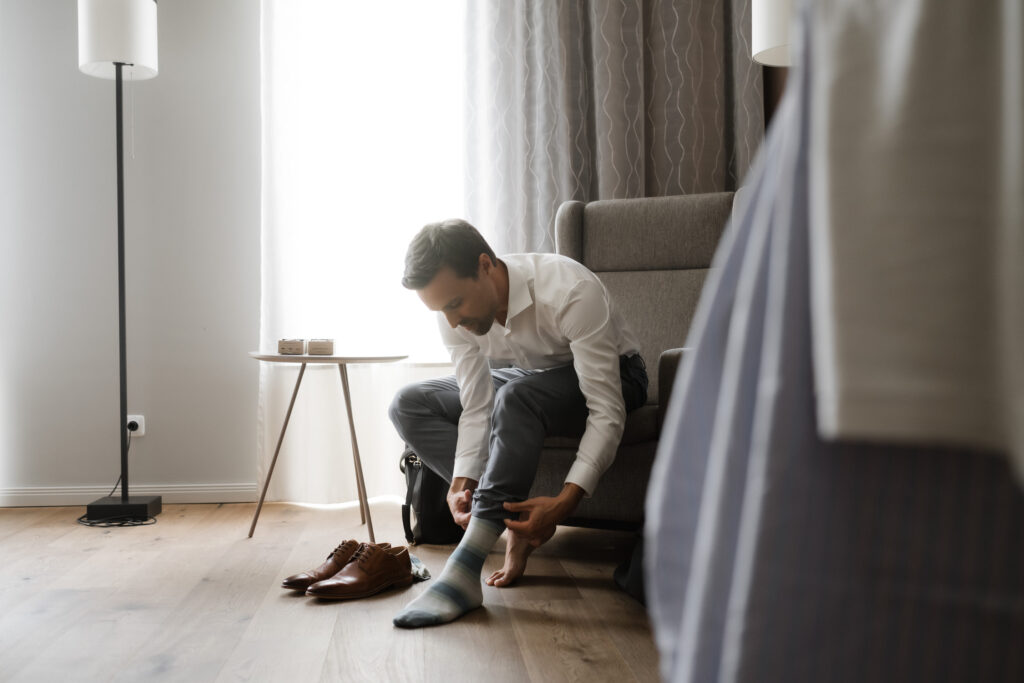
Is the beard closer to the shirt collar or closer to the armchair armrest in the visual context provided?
the shirt collar

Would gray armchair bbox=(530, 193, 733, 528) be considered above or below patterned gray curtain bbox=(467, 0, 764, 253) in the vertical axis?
below

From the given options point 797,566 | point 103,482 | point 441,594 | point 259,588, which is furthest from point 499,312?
point 103,482

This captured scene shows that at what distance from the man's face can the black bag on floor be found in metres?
0.56

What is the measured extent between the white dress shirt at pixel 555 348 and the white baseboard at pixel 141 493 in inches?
50.4

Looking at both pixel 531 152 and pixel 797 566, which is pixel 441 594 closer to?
pixel 797 566

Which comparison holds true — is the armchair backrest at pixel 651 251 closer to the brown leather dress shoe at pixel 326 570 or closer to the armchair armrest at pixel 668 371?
the armchair armrest at pixel 668 371

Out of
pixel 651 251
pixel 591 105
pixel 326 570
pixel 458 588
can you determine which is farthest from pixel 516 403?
pixel 591 105

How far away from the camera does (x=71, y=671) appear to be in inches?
53.5

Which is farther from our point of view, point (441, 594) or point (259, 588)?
point (259, 588)

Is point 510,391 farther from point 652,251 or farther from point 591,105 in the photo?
point 591,105

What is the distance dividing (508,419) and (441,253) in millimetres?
372

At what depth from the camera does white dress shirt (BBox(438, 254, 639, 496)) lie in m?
1.74

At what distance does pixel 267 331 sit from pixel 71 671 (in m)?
1.57

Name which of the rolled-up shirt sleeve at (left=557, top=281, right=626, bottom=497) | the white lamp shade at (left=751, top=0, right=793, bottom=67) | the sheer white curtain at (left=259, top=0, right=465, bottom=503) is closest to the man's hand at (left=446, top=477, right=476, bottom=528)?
the rolled-up shirt sleeve at (left=557, top=281, right=626, bottom=497)
